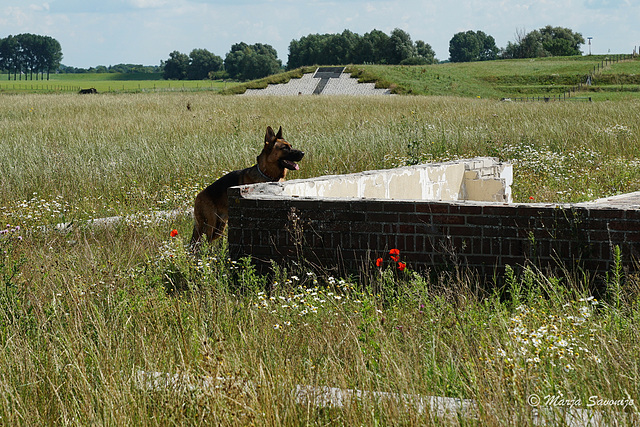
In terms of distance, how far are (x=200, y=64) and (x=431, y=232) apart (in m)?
163

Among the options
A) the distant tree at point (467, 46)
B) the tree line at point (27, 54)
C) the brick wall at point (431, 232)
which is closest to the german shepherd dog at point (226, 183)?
the brick wall at point (431, 232)

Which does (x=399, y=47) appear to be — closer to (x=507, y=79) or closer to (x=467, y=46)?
(x=507, y=79)

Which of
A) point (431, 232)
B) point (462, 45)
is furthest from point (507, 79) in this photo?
point (462, 45)

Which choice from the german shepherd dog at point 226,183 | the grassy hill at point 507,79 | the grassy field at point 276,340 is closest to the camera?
the grassy field at point 276,340

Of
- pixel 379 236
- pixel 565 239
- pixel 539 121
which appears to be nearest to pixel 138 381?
pixel 379 236

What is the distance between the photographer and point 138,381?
312 cm

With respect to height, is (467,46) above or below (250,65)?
above

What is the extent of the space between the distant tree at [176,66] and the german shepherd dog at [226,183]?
160091 millimetres

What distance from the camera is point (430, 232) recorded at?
17.1 ft

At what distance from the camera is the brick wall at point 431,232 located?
487 cm

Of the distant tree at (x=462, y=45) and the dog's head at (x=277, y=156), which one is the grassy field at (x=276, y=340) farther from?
the distant tree at (x=462, y=45)

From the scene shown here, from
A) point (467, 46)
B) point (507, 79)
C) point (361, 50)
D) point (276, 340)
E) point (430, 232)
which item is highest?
point (467, 46)

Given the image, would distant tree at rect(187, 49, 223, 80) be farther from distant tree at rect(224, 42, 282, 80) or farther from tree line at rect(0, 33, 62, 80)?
tree line at rect(0, 33, 62, 80)

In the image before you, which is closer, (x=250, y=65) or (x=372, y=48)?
(x=372, y=48)
